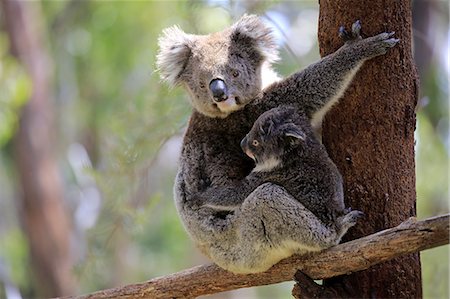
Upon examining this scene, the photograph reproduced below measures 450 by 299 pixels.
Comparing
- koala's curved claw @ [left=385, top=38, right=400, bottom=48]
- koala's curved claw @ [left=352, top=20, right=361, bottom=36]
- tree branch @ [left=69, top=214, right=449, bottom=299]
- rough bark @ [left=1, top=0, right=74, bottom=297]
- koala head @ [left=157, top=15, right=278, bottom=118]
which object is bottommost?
tree branch @ [left=69, top=214, right=449, bottom=299]

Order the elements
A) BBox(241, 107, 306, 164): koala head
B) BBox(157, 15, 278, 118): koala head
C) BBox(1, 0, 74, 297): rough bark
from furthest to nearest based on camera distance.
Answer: BBox(1, 0, 74, 297): rough bark
BBox(157, 15, 278, 118): koala head
BBox(241, 107, 306, 164): koala head

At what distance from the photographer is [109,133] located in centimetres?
1066

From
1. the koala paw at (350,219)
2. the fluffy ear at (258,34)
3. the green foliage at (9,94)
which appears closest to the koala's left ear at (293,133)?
the koala paw at (350,219)

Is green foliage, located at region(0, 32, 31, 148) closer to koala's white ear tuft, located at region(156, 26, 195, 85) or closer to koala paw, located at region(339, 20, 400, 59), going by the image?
koala's white ear tuft, located at region(156, 26, 195, 85)

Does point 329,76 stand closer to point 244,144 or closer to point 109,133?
point 244,144

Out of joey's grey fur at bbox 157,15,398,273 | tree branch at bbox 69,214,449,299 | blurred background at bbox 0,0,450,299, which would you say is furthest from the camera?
blurred background at bbox 0,0,450,299

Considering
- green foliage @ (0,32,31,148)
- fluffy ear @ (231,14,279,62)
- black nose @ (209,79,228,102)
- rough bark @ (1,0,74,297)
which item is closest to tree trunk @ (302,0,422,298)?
black nose @ (209,79,228,102)

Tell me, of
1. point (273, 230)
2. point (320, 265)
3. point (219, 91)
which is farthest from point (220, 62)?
point (320, 265)

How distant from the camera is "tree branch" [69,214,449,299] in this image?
148 inches

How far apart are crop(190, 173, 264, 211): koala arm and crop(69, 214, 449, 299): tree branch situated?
431 millimetres

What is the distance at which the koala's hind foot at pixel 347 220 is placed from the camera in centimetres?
428

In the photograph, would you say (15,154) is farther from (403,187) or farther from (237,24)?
(403,187)

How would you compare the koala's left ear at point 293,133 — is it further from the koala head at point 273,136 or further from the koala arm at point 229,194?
the koala arm at point 229,194

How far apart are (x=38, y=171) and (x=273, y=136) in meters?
9.99
